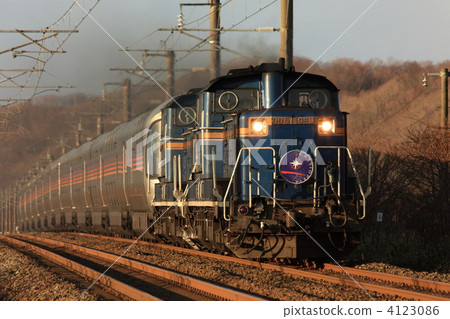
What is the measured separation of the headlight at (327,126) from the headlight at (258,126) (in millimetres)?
1052

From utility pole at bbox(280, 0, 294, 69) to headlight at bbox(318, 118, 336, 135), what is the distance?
381 cm

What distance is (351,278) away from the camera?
11.7 metres

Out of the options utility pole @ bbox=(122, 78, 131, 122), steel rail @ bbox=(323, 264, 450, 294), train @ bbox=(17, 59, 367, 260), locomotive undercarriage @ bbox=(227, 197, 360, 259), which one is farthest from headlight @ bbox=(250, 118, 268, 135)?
utility pole @ bbox=(122, 78, 131, 122)

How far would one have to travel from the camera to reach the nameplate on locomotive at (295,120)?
42.2ft

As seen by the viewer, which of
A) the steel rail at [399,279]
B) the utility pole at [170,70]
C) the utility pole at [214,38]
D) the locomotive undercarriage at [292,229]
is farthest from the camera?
the utility pole at [170,70]

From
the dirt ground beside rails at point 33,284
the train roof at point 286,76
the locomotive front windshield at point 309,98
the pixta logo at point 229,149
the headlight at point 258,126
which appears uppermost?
the train roof at point 286,76

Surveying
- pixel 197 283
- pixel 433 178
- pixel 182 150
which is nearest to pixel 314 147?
pixel 197 283

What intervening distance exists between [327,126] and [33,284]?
20.5 feet

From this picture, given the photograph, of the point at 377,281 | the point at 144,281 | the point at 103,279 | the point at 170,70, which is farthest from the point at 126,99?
the point at 377,281

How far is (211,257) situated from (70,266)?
128 inches

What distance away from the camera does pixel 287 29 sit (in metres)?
16.5

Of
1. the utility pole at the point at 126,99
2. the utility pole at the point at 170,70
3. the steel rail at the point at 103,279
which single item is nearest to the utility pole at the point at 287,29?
the steel rail at the point at 103,279

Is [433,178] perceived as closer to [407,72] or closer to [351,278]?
[351,278]

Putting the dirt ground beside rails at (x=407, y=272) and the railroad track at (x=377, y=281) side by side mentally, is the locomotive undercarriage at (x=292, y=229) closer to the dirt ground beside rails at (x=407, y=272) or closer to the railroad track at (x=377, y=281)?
the railroad track at (x=377, y=281)
